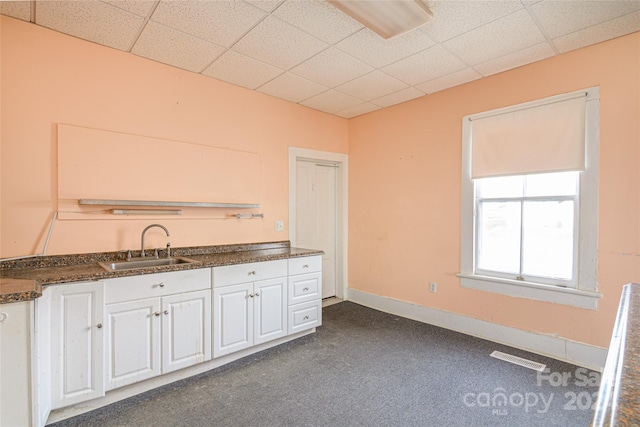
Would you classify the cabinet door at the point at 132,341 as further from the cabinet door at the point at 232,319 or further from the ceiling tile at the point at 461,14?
the ceiling tile at the point at 461,14

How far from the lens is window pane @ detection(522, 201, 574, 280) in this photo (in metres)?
2.79

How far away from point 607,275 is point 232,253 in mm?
3407

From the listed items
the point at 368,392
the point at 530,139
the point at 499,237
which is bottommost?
the point at 368,392

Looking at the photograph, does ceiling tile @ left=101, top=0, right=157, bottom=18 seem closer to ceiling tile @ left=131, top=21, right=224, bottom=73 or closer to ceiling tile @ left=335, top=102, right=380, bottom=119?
ceiling tile @ left=131, top=21, right=224, bottom=73

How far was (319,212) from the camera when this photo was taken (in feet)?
15.1

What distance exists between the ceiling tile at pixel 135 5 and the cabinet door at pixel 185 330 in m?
2.10

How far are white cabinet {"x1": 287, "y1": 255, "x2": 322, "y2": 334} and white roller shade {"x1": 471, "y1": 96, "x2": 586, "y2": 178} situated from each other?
6.69 feet

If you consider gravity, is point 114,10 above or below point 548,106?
above

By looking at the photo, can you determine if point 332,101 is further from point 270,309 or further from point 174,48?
point 270,309

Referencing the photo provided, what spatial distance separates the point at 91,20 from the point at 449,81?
328 cm

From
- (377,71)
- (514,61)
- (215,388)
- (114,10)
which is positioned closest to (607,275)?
(514,61)

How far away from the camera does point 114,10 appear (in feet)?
7.17

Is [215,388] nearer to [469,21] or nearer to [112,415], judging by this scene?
[112,415]

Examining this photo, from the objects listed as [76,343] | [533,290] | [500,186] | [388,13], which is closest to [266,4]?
[388,13]
